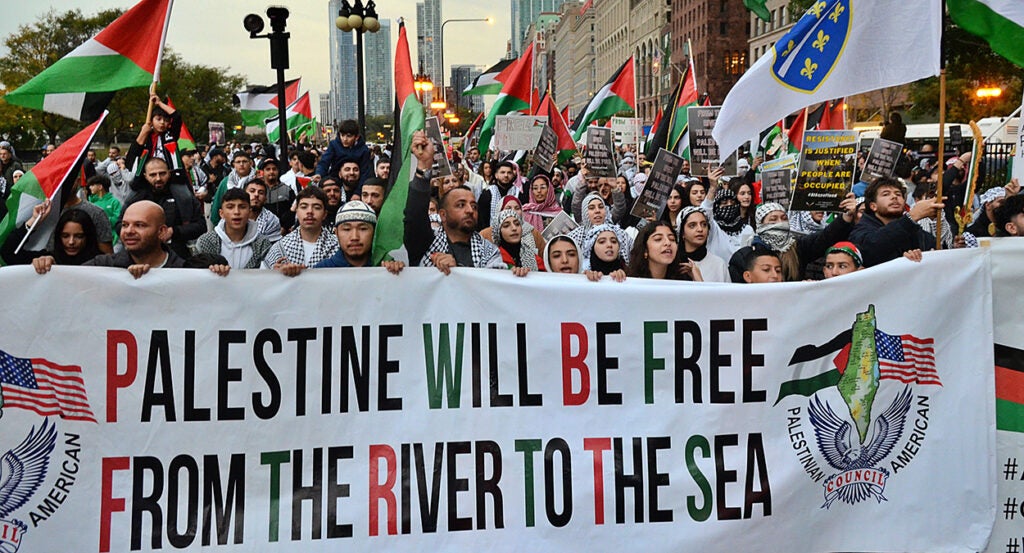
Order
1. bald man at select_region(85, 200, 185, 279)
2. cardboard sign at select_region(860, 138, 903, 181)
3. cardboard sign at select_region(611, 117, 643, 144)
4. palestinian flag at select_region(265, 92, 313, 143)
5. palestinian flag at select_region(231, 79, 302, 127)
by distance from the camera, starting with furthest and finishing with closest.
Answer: palestinian flag at select_region(265, 92, 313, 143)
palestinian flag at select_region(231, 79, 302, 127)
cardboard sign at select_region(611, 117, 643, 144)
cardboard sign at select_region(860, 138, 903, 181)
bald man at select_region(85, 200, 185, 279)

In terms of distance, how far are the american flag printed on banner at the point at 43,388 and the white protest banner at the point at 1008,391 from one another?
411cm

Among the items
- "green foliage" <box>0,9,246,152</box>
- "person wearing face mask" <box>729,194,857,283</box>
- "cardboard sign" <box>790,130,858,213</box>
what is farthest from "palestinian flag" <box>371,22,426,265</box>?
"green foliage" <box>0,9,246,152</box>

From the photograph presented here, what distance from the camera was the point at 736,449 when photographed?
14.4ft

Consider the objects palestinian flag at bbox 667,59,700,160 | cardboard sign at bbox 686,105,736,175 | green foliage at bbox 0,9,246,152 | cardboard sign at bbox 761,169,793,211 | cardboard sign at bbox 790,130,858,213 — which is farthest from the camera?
green foliage at bbox 0,9,246,152

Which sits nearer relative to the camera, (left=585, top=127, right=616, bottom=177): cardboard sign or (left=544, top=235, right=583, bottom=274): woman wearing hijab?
(left=544, top=235, right=583, bottom=274): woman wearing hijab

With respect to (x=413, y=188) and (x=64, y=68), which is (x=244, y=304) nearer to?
(x=413, y=188)

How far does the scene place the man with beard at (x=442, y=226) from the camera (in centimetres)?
530

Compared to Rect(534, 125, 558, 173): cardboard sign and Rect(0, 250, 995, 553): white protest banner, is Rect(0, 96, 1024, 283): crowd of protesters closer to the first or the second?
Rect(0, 250, 995, 553): white protest banner

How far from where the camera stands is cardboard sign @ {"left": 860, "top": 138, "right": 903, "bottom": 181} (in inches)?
387

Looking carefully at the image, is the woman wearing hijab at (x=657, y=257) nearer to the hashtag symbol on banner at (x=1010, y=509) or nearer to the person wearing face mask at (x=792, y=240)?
the person wearing face mask at (x=792, y=240)

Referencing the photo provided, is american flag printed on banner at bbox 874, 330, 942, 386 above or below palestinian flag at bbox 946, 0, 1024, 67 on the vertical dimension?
below

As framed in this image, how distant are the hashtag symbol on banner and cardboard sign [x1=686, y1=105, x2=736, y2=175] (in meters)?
6.07

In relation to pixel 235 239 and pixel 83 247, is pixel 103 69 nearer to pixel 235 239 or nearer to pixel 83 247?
pixel 83 247

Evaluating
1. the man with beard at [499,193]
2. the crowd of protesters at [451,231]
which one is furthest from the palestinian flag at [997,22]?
the man with beard at [499,193]
